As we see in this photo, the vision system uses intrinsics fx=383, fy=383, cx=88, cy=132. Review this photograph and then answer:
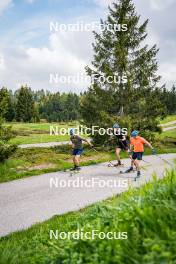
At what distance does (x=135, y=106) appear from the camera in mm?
29891

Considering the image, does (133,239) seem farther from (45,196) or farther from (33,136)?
(33,136)

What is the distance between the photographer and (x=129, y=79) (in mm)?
28703

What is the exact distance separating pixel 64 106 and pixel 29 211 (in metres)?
145

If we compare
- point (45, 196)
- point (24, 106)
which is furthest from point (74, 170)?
point (24, 106)

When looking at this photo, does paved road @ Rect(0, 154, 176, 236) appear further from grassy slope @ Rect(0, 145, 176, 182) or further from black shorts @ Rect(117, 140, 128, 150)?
black shorts @ Rect(117, 140, 128, 150)

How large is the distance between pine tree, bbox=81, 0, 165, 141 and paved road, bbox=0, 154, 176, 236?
41.3 feet

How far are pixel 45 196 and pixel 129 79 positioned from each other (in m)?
17.8

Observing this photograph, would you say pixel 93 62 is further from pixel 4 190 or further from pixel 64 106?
pixel 64 106

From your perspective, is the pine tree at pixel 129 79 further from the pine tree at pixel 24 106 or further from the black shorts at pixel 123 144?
the pine tree at pixel 24 106

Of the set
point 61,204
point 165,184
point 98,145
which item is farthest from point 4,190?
point 98,145

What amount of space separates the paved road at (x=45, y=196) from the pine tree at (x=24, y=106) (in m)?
80.0

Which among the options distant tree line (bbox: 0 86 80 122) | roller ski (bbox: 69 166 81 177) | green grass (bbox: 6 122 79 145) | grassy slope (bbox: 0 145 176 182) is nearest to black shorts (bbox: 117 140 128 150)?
grassy slope (bbox: 0 145 176 182)

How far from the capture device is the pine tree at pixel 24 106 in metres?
95.3

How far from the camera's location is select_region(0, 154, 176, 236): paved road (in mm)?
10109
